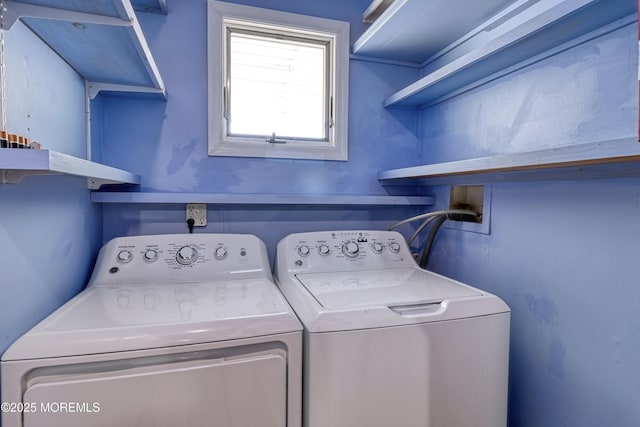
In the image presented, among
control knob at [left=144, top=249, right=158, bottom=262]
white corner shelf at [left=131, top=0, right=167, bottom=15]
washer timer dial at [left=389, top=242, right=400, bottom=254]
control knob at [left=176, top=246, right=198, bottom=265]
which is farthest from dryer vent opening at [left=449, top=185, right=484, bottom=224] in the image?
white corner shelf at [left=131, top=0, right=167, bottom=15]

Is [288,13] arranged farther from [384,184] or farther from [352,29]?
[384,184]

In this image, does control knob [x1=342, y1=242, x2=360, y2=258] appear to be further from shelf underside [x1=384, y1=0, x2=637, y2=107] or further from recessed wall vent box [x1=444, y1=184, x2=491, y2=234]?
shelf underside [x1=384, y1=0, x2=637, y2=107]

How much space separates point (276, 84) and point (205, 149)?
0.52 m

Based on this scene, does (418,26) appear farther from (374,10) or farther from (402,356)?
(402,356)

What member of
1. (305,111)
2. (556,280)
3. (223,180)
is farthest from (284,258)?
(556,280)

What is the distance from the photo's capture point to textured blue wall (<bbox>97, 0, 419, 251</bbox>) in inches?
58.6

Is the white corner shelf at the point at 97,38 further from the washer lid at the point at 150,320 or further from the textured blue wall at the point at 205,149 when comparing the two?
the washer lid at the point at 150,320

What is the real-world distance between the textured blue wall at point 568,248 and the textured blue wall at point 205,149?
1.89 feet

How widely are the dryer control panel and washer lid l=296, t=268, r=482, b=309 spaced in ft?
0.18

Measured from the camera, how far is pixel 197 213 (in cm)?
155

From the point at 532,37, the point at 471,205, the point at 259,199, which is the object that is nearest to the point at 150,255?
the point at 259,199

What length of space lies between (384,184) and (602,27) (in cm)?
107

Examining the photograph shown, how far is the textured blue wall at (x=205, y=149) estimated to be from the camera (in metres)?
1.49

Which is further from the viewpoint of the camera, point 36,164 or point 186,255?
point 186,255
